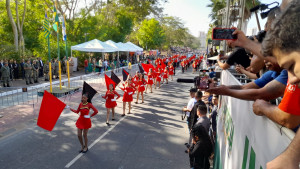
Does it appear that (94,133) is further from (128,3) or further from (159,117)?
(128,3)

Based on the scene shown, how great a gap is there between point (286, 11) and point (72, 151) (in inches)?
262

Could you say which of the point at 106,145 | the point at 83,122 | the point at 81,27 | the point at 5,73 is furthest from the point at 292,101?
the point at 81,27

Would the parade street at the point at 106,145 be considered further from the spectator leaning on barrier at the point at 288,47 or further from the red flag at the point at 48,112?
the spectator leaning on barrier at the point at 288,47

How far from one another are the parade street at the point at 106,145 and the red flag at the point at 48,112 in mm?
1101

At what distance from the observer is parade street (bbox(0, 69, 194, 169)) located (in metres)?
5.95

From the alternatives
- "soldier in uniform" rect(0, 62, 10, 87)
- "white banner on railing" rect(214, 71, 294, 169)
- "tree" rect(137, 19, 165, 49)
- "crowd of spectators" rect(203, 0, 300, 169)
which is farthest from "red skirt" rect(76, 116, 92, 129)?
"tree" rect(137, 19, 165, 49)

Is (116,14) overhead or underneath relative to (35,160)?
overhead

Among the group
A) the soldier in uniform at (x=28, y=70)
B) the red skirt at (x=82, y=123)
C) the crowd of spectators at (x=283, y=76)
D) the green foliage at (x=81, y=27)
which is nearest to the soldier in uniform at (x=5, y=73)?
the soldier in uniform at (x=28, y=70)

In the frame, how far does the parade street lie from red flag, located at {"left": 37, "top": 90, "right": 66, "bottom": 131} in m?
1.10

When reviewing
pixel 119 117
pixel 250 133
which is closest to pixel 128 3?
pixel 119 117

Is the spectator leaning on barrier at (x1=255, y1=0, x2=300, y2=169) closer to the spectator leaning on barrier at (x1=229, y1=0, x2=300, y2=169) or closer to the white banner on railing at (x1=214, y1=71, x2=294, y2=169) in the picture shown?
the spectator leaning on barrier at (x1=229, y1=0, x2=300, y2=169)

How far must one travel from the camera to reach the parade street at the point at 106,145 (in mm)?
5945

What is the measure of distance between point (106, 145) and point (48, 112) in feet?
7.13

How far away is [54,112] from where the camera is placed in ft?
18.6
